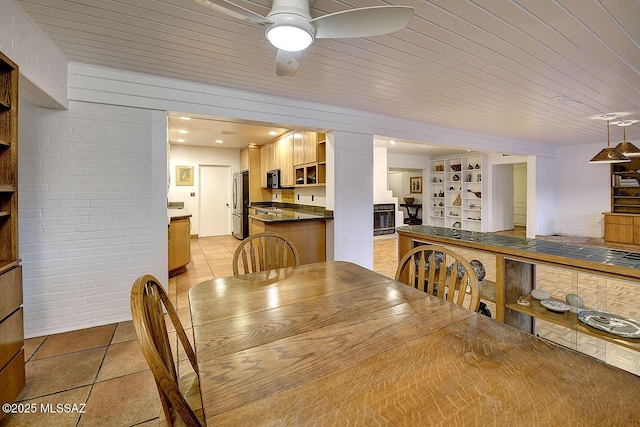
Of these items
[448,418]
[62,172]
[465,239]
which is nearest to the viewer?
[448,418]

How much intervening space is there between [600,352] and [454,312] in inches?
56.3

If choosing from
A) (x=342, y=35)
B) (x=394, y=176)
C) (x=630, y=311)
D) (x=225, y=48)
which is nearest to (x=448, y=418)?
(x=342, y=35)

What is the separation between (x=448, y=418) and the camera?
64cm

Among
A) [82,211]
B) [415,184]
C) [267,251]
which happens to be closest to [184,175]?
[82,211]

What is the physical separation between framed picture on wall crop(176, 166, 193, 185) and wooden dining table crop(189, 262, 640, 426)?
6.43 m

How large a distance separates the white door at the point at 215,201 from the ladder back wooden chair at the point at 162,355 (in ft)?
21.6

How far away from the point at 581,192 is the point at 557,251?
7.18m

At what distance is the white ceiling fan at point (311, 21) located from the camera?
126cm

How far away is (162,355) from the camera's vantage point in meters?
0.97

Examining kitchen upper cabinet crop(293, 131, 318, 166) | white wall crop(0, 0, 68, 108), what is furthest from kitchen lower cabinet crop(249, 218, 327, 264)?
white wall crop(0, 0, 68, 108)

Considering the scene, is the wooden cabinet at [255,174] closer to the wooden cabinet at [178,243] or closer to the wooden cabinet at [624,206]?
the wooden cabinet at [178,243]

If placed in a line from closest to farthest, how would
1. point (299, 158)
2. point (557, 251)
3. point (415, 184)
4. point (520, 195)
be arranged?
point (557, 251) → point (299, 158) → point (520, 195) → point (415, 184)

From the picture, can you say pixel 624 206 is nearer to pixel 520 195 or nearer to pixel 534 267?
pixel 520 195

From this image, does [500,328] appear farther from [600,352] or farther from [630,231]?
[630,231]
